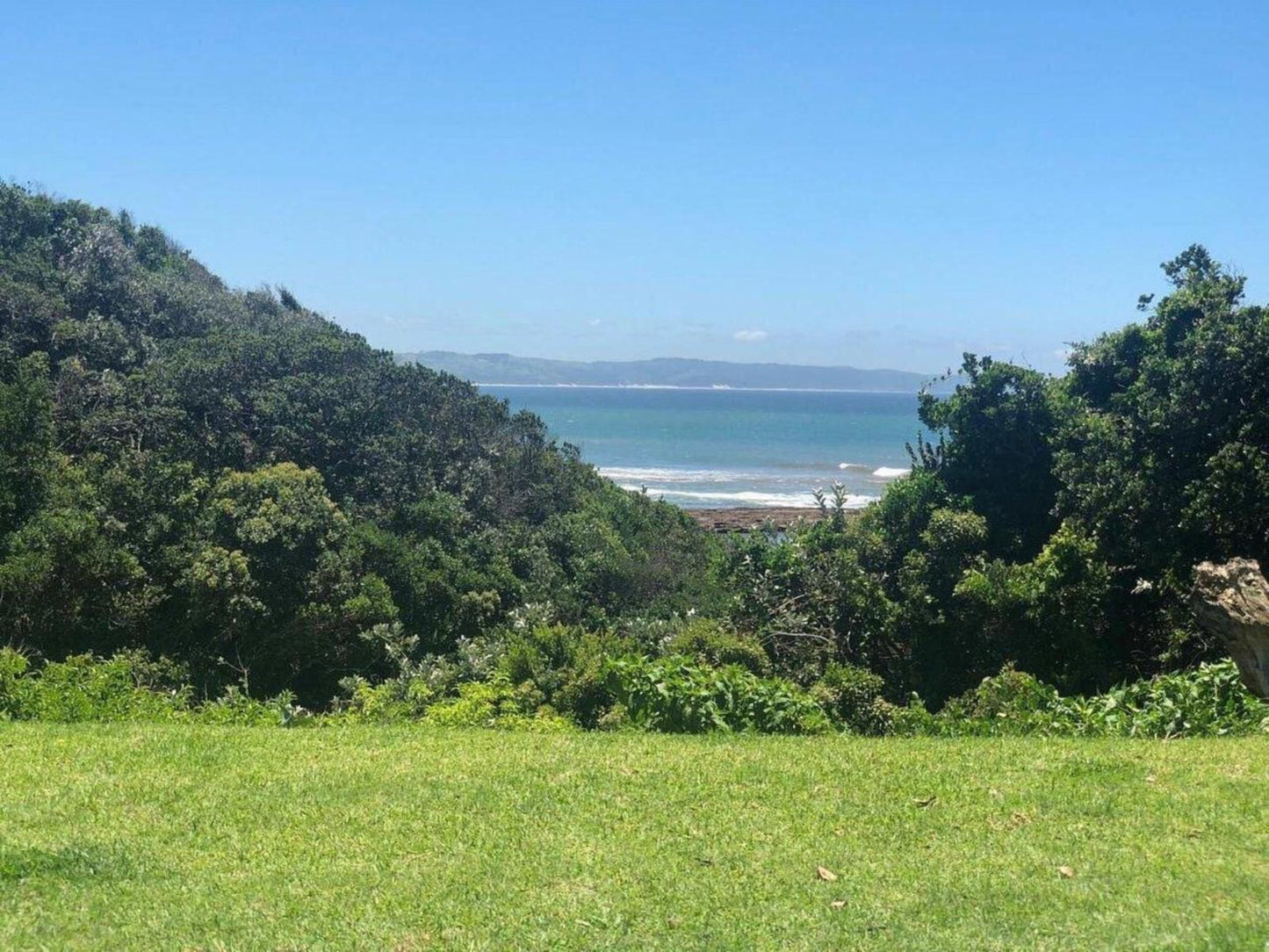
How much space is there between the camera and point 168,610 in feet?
66.0

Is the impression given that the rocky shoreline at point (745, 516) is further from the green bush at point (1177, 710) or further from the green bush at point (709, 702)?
the green bush at point (1177, 710)

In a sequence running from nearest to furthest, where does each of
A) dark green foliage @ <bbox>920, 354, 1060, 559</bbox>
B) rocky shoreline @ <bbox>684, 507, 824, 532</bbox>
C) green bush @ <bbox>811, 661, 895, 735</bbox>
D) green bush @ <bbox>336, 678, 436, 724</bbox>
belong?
green bush @ <bbox>811, 661, 895, 735</bbox> < green bush @ <bbox>336, 678, 436, 724</bbox> < dark green foliage @ <bbox>920, 354, 1060, 559</bbox> < rocky shoreline @ <bbox>684, 507, 824, 532</bbox>

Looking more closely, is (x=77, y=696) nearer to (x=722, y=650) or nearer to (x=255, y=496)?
(x=722, y=650)

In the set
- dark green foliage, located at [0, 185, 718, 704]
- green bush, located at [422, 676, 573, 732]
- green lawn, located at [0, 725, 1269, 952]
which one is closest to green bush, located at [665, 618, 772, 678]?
green bush, located at [422, 676, 573, 732]

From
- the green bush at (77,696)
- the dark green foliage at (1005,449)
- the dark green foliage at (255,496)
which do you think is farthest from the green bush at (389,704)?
the dark green foliage at (1005,449)

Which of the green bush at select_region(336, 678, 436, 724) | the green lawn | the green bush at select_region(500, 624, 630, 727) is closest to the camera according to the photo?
the green lawn

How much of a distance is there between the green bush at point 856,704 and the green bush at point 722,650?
403cm

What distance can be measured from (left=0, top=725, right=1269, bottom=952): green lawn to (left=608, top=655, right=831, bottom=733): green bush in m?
1.04

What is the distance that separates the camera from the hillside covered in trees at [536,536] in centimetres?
1360

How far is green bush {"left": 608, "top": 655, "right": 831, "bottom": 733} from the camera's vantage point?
9.77 m

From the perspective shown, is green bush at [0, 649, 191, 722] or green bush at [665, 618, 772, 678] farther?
green bush at [665, 618, 772, 678]

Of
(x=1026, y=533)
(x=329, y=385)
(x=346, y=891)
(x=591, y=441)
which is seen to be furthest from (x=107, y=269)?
(x=591, y=441)

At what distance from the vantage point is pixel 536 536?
26031 mm

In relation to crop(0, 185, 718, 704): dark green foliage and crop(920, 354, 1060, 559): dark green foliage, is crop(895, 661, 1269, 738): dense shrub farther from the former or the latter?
crop(0, 185, 718, 704): dark green foliage
